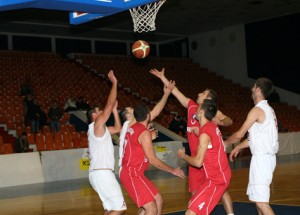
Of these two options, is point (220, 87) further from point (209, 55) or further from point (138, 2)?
point (138, 2)

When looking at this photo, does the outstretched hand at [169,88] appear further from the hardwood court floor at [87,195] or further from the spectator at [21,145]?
the spectator at [21,145]

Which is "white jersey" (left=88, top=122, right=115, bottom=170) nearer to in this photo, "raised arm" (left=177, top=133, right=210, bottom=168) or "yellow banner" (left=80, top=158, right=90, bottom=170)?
"raised arm" (left=177, top=133, right=210, bottom=168)

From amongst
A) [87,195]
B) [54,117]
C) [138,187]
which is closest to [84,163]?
[54,117]

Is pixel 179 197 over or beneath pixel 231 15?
beneath

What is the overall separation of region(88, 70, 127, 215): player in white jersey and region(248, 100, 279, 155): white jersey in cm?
184

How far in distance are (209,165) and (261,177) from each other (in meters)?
0.75

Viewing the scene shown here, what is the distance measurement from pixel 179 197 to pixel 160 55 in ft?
75.0

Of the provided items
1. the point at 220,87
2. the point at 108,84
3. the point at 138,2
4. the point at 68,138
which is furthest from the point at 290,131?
the point at 138,2

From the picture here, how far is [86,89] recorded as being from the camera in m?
22.5

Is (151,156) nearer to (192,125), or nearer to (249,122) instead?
(249,122)

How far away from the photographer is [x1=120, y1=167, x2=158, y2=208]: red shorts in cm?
591

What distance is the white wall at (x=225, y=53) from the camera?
28.7m

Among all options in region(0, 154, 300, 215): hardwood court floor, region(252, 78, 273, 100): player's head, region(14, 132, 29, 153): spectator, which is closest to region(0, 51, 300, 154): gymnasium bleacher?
region(14, 132, 29, 153): spectator

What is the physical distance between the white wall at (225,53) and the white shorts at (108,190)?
75.9ft
